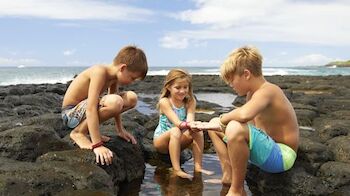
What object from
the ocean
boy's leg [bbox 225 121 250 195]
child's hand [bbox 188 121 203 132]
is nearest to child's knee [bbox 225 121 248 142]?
boy's leg [bbox 225 121 250 195]

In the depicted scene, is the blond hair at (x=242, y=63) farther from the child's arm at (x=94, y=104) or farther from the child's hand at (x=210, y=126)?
the child's arm at (x=94, y=104)

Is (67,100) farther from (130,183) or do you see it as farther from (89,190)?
(89,190)

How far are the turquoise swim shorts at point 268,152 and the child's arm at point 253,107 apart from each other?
0.45ft

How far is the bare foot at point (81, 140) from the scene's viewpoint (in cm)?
529

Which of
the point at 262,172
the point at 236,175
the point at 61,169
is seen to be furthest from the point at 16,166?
the point at 262,172

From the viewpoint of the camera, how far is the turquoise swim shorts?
4.27m

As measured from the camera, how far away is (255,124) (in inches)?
186

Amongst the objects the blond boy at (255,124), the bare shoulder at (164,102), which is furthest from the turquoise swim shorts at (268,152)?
the bare shoulder at (164,102)

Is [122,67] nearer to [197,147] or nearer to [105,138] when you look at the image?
[105,138]

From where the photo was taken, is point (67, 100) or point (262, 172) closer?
point (262, 172)

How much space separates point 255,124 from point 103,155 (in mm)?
1686

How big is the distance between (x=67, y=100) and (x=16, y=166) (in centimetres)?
173

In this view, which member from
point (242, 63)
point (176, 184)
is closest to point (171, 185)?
point (176, 184)

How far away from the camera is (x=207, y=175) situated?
18.0ft
